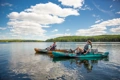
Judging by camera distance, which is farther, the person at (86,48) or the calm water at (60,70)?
the person at (86,48)

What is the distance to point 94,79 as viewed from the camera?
6.66 metres

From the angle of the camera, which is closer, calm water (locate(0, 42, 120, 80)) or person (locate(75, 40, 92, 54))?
calm water (locate(0, 42, 120, 80))

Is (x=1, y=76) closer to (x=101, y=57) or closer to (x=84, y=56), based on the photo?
(x=84, y=56)

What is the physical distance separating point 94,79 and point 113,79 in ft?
3.29

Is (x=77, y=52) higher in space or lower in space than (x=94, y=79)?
higher

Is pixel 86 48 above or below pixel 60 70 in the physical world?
above

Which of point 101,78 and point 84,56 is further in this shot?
point 84,56

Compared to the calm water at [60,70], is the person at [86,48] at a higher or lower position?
higher

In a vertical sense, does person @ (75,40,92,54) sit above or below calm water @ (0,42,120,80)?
above

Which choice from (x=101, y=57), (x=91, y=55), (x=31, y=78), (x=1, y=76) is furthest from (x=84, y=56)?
(x=1, y=76)

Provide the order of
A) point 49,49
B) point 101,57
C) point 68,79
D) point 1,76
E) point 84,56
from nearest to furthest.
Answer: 1. point 68,79
2. point 1,76
3. point 84,56
4. point 101,57
5. point 49,49

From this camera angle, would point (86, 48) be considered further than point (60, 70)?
Yes

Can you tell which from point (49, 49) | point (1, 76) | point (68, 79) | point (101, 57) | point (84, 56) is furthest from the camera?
point (49, 49)

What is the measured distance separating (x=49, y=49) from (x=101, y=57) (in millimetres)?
6821
